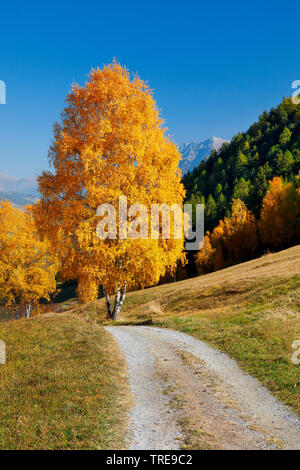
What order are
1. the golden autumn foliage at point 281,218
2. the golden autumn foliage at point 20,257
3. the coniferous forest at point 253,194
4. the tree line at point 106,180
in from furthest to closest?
the coniferous forest at point 253,194, the golden autumn foliage at point 281,218, the golden autumn foliage at point 20,257, the tree line at point 106,180

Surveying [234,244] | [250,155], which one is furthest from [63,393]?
[250,155]

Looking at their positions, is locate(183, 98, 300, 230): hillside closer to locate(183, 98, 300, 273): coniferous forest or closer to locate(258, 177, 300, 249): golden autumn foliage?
locate(183, 98, 300, 273): coniferous forest

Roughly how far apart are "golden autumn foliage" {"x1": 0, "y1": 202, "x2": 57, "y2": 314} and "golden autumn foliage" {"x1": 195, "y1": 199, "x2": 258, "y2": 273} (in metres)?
57.4

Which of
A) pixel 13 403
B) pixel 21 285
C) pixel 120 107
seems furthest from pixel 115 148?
pixel 21 285

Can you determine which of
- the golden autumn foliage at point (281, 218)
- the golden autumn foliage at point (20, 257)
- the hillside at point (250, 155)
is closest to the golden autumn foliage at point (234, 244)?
the golden autumn foliage at point (281, 218)

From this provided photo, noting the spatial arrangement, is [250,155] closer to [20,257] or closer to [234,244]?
[234,244]

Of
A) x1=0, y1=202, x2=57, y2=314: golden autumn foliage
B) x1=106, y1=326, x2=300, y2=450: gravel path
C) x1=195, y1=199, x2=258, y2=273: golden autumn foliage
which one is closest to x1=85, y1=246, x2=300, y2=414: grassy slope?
x1=106, y1=326, x2=300, y2=450: gravel path

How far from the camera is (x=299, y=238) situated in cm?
7712

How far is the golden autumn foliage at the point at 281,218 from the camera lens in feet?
255

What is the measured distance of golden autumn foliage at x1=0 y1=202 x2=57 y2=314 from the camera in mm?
37125

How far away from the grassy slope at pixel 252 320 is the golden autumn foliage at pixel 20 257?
29.2ft

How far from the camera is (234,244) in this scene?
90.2 metres

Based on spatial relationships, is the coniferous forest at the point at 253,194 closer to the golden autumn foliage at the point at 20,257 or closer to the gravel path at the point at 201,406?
the golden autumn foliage at the point at 20,257

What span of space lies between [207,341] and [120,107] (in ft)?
47.9
